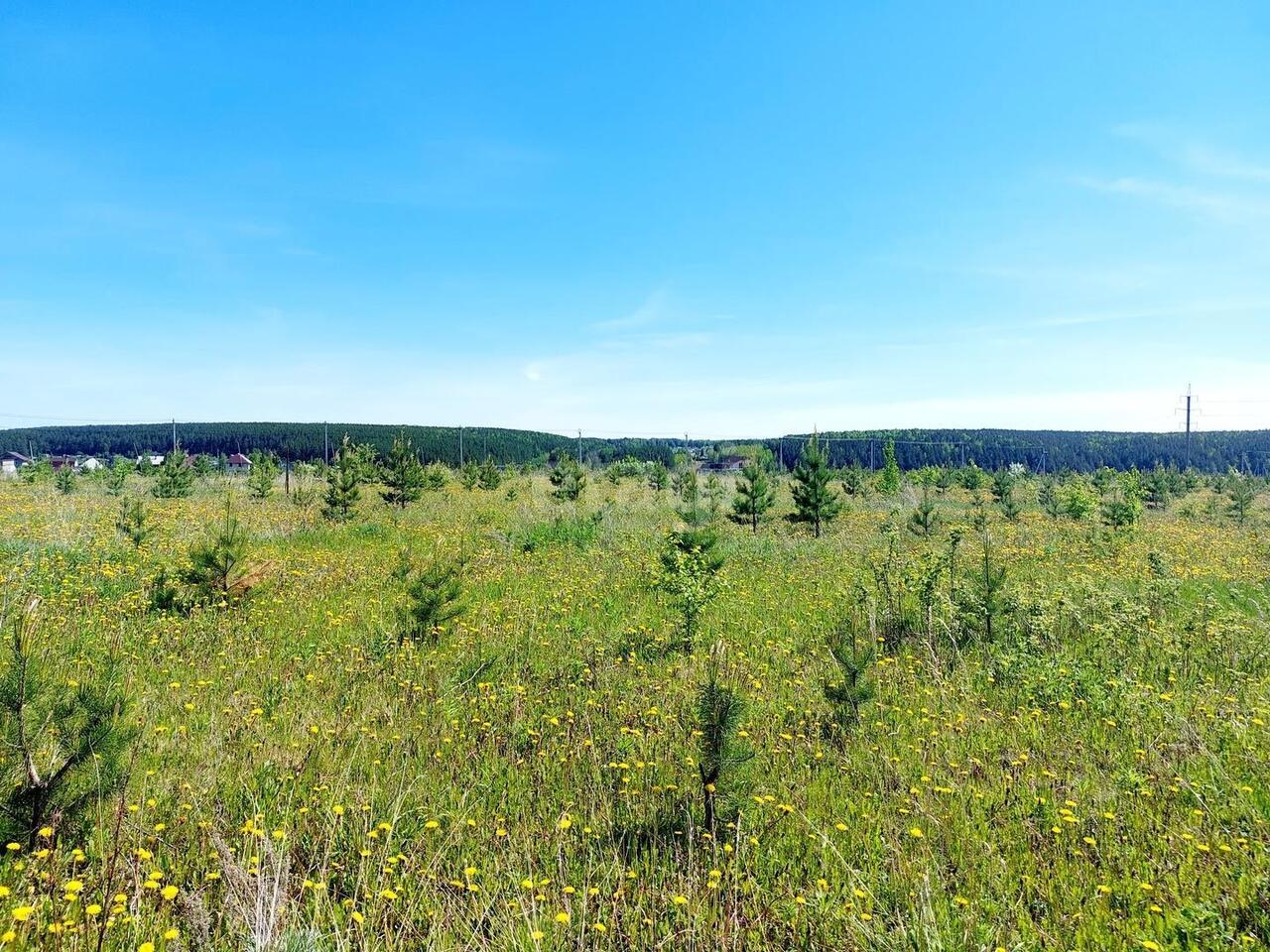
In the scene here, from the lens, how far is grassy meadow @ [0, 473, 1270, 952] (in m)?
2.50

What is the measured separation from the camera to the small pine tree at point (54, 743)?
2.63 metres

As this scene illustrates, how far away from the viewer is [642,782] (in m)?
3.73

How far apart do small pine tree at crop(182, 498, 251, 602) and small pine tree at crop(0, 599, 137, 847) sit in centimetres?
525

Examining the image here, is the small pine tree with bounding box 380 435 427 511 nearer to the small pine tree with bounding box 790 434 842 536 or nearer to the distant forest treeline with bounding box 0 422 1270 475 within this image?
the small pine tree with bounding box 790 434 842 536

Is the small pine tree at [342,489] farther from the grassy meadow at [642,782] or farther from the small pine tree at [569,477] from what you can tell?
the grassy meadow at [642,782]

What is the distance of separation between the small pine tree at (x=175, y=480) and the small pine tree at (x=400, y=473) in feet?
31.0

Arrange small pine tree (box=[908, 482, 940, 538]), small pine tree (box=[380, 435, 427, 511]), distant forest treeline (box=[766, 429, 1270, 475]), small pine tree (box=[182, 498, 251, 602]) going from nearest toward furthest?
small pine tree (box=[182, 498, 251, 602]), small pine tree (box=[908, 482, 940, 538]), small pine tree (box=[380, 435, 427, 511]), distant forest treeline (box=[766, 429, 1270, 475])

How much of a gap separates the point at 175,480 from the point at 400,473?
11303 millimetres

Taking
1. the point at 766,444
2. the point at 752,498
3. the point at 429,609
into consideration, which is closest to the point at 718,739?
the point at 429,609

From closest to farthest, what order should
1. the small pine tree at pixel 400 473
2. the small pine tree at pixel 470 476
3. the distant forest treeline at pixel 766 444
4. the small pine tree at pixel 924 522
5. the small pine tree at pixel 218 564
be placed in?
the small pine tree at pixel 218 564, the small pine tree at pixel 924 522, the small pine tree at pixel 400 473, the small pine tree at pixel 470 476, the distant forest treeline at pixel 766 444

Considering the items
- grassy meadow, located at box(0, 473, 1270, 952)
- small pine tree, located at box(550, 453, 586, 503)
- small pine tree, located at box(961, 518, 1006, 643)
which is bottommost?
grassy meadow, located at box(0, 473, 1270, 952)

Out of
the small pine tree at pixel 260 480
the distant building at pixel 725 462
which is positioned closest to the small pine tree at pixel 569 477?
the small pine tree at pixel 260 480

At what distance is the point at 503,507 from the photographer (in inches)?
848

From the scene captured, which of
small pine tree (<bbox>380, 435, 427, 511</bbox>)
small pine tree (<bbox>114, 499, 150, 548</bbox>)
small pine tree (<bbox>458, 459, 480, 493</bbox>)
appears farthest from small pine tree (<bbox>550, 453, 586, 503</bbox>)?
small pine tree (<bbox>114, 499, 150, 548</bbox>)
